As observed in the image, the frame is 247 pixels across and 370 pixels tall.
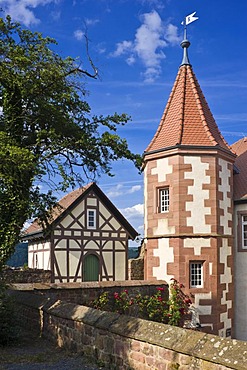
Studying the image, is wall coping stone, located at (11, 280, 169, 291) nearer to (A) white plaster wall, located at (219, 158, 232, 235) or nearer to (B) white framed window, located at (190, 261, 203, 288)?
(B) white framed window, located at (190, 261, 203, 288)

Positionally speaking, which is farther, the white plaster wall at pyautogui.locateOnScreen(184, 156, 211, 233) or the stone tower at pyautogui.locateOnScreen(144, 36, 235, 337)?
the white plaster wall at pyautogui.locateOnScreen(184, 156, 211, 233)

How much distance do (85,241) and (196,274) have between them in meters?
9.92

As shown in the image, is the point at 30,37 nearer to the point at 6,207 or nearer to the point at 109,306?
the point at 6,207

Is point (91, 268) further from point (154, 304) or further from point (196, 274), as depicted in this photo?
point (154, 304)

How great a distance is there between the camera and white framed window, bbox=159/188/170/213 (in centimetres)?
1540

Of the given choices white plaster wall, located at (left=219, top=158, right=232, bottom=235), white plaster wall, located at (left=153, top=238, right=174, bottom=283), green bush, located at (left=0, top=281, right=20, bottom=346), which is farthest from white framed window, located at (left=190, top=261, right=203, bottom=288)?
green bush, located at (left=0, top=281, right=20, bottom=346)

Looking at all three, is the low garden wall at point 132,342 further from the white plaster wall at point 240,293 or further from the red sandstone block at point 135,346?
the white plaster wall at point 240,293

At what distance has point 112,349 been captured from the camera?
7.15 metres

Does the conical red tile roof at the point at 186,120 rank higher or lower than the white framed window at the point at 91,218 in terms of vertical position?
higher

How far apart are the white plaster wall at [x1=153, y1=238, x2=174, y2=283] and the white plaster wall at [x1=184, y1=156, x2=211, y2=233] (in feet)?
3.27

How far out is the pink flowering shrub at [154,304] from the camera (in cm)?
1321

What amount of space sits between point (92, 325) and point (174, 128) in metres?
9.50

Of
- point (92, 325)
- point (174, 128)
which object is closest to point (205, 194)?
point (174, 128)

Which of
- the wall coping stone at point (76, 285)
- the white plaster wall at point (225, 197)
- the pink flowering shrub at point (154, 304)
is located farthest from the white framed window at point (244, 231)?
the wall coping stone at point (76, 285)
